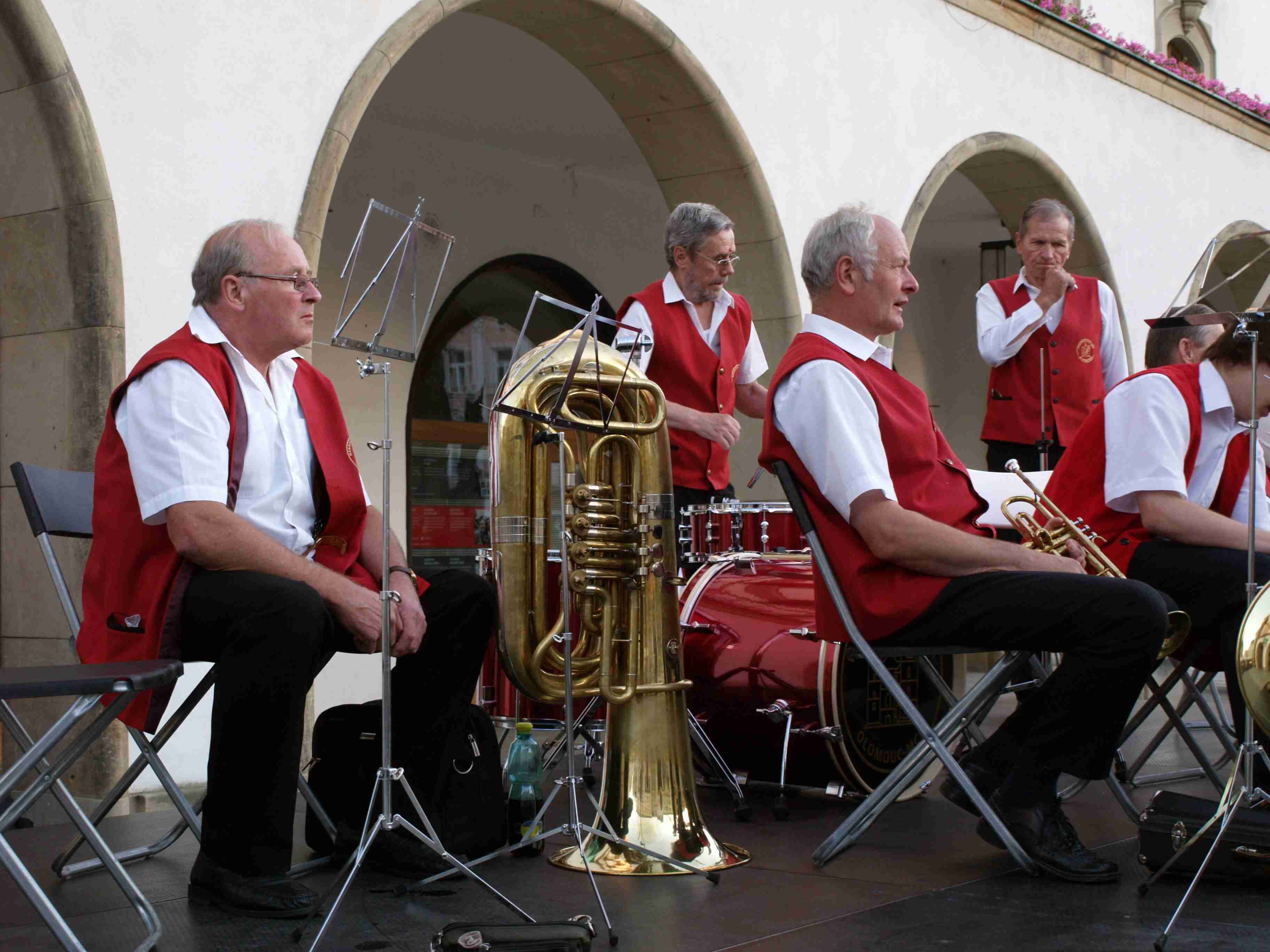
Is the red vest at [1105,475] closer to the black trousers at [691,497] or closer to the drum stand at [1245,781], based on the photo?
the drum stand at [1245,781]

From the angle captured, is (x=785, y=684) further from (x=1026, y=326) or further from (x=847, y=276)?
(x=1026, y=326)

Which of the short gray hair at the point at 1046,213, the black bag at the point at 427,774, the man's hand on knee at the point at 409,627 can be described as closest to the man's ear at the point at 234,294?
the man's hand on knee at the point at 409,627

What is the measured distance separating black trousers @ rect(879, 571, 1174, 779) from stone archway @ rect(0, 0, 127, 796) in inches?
104

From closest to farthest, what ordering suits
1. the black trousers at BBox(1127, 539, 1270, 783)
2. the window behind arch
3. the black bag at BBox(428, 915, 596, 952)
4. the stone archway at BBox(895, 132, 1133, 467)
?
the black bag at BBox(428, 915, 596, 952) < the black trousers at BBox(1127, 539, 1270, 783) < the window behind arch < the stone archway at BBox(895, 132, 1133, 467)

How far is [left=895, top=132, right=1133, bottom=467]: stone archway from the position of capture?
931 centimetres

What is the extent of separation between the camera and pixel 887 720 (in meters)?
4.41

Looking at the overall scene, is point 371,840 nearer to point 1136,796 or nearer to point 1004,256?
point 1136,796

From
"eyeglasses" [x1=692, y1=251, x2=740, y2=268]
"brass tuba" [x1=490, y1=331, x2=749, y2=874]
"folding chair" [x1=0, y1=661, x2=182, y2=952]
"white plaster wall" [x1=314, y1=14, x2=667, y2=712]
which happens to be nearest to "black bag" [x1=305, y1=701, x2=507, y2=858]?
"brass tuba" [x1=490, y1=331, x2=749, y2=874]

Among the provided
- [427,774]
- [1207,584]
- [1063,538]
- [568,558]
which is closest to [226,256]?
[568,558]

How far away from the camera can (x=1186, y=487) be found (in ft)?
12.8

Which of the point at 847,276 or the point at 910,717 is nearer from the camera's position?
the point at 910,717

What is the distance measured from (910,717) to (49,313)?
9.48 feet

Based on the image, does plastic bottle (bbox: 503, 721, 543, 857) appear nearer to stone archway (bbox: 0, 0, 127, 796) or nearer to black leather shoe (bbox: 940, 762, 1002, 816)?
black leather shoe (bbox: 940, 762, 1002, 816)

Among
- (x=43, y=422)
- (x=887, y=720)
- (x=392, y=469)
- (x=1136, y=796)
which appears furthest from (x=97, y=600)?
(x=392, y=469)
